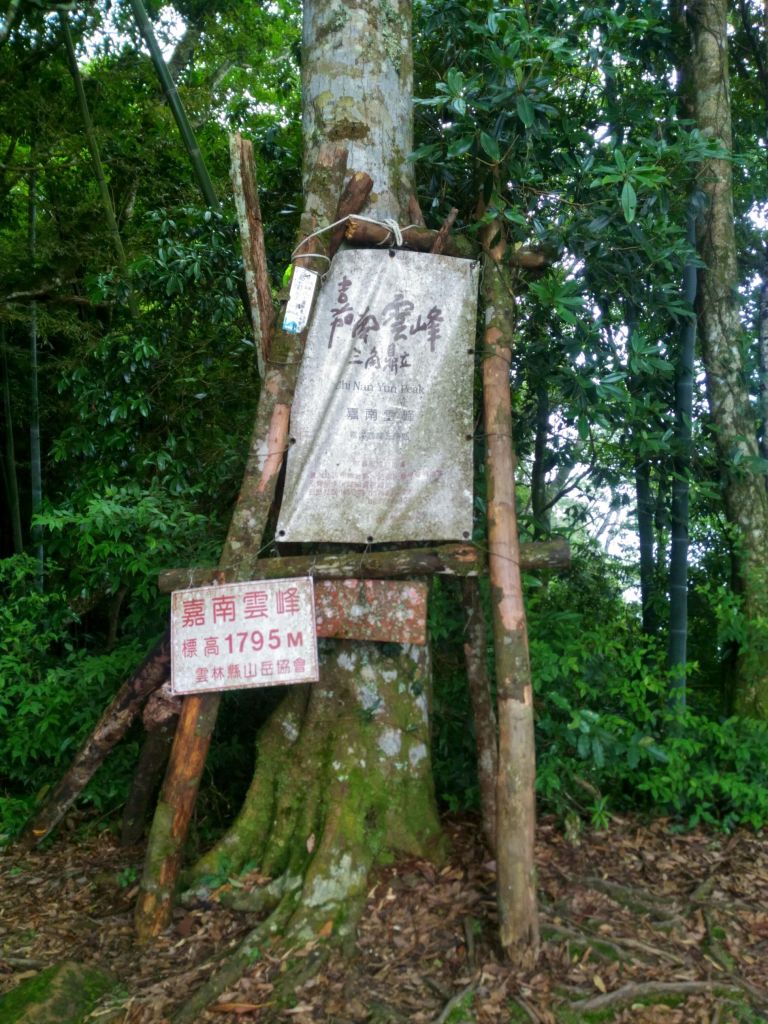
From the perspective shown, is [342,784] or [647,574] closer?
[342,784]

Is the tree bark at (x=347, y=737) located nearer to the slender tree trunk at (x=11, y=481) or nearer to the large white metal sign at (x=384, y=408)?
the large white metal sign at (x=384, y=408)

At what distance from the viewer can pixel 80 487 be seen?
5539 mm

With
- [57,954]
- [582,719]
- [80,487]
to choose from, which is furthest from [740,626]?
[80,487]

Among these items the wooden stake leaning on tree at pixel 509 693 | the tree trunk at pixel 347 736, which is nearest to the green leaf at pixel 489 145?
the tree trunk at pixel 347 736

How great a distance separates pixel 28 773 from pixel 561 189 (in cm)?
437

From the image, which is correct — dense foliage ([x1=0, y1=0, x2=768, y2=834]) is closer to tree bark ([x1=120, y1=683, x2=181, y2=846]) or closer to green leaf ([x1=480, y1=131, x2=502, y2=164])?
green leaf ([x1=480, y1=131, x2=502, y2=164])

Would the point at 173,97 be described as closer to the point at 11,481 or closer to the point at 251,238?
the point at 251,238

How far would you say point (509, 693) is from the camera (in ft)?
10.9

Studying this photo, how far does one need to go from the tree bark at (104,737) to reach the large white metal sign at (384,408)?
0.91 meters

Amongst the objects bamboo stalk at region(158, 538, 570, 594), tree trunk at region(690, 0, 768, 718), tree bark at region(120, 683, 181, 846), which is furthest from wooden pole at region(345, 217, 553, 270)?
tree bark at region(120, 683, 181, 846)

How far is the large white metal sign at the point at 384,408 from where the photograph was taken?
373cm

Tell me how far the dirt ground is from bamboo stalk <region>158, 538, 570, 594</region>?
1.31 metres

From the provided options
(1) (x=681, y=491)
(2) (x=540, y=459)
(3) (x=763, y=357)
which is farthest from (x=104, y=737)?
(3) (x=763, y=357)

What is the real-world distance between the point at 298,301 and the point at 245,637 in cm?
145
